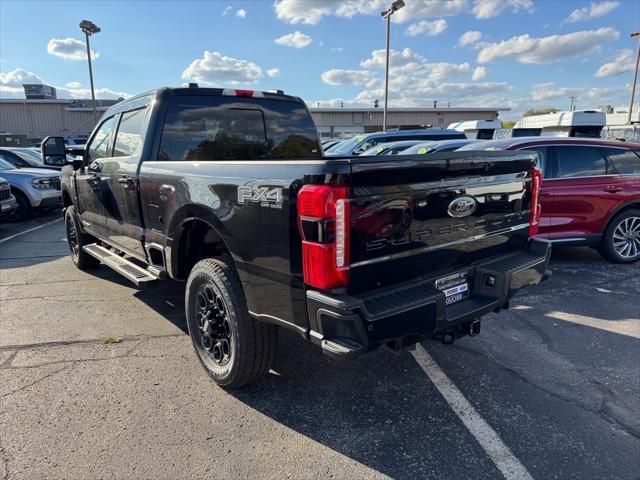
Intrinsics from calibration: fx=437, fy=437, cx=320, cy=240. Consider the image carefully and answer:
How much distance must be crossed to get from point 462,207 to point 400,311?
92 centimetres

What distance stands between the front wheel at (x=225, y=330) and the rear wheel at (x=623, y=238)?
5395mm

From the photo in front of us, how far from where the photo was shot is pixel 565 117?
19.3 meters

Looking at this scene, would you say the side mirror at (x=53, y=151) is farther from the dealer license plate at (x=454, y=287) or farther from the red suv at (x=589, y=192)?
the red suv at (x=589, y=192)

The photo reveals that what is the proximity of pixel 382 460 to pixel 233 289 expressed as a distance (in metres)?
1.36

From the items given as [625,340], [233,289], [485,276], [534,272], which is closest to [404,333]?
[485,276]

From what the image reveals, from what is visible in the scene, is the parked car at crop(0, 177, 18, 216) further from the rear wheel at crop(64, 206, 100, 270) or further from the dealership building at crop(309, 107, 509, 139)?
the dealership building at crop(309, 107, 509, 139)

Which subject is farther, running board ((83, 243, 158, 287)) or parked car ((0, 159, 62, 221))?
parked car ((0, 159, 62, 221))

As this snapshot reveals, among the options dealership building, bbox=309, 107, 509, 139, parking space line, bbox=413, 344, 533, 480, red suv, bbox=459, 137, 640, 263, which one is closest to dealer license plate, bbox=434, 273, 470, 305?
parking space line, bbox=413, 344, 533, 480

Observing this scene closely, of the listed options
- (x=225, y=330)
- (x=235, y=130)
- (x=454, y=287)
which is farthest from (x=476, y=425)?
(x=235, y=130)

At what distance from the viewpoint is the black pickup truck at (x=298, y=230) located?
224cm

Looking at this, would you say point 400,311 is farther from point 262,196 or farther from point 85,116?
point 85,116

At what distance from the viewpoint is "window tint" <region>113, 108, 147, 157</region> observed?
13.0 feet

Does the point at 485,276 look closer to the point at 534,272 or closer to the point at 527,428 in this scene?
the point at 534,272

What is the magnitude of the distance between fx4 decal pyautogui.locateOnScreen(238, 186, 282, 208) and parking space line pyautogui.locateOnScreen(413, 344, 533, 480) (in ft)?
6.00
